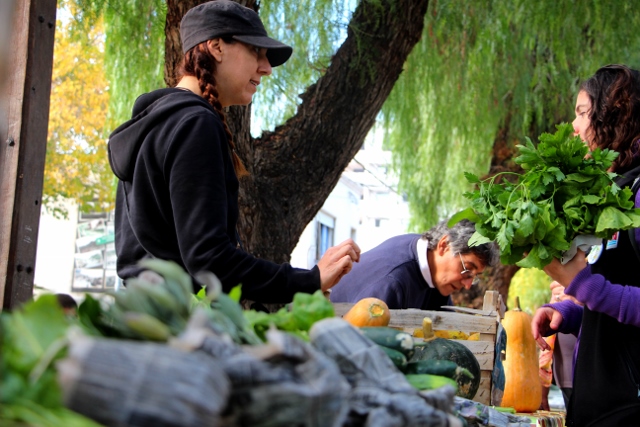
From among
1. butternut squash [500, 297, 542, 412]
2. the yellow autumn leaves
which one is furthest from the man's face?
the yellow autumn leaves

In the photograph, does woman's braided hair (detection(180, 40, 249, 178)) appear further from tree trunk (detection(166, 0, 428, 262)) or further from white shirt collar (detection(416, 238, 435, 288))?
tree trunk (detection(166, 0, 428, 262))

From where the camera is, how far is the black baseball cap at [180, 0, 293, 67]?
7.86 ft

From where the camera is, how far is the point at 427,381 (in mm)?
1528

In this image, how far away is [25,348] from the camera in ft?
3.59

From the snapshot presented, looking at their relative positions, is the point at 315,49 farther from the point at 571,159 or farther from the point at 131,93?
the point at 571,159

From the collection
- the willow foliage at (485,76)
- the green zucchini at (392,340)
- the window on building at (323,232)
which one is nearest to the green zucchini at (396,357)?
the green zucchini at (392,340)

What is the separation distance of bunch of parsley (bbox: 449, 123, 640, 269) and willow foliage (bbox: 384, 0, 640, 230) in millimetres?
3377

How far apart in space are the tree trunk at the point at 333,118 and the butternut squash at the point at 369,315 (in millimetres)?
2519

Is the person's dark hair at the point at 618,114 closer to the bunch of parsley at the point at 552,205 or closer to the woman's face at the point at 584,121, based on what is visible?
the woman's face at the point at 584,121

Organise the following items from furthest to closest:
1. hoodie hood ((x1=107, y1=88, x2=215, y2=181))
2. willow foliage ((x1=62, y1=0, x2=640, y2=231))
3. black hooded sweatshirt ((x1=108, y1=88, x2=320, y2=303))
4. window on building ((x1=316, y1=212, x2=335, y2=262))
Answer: window on building ((x1=316, y1=212, x2=335, y2=262))
willow foliage ((x1=62, y1=0, x2=640, y2=231))
hoodie hood ((x1=107, y1=88, x2=215, y2=181))
black hooded sweatshirt ((x1=108, y1=88, x2=320, y2=303))

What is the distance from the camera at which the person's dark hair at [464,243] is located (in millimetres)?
3906

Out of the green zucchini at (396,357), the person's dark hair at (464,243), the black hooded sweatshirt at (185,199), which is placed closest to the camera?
the green zucchini at (396,357)

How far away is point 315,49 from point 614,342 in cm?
406

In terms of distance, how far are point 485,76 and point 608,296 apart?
189 inches
